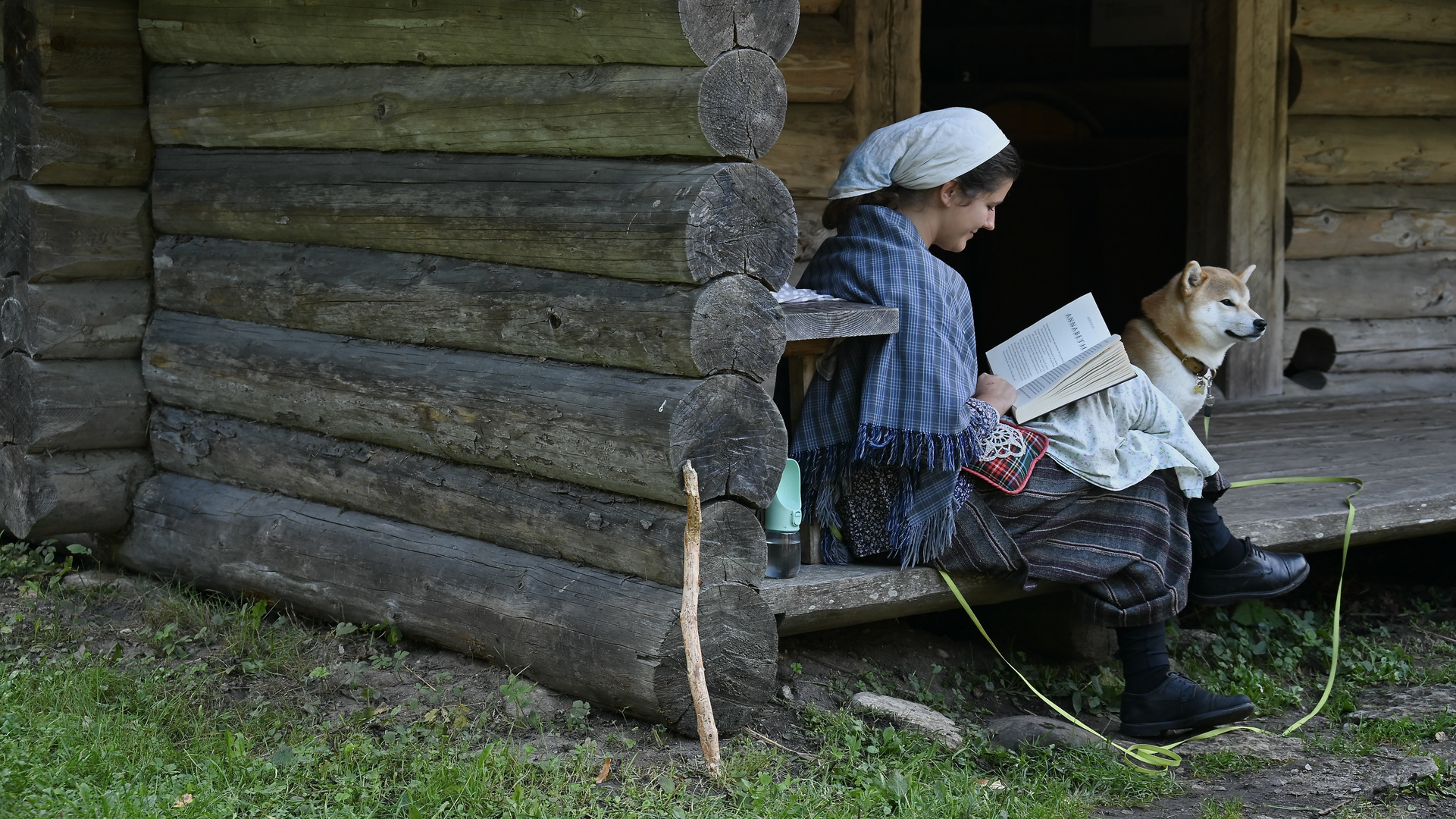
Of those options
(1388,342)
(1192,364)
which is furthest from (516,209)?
(1388,342)

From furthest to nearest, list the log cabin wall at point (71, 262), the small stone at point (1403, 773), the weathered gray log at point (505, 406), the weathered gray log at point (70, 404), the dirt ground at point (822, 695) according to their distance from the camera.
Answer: the weathered gray log at point (70, 404)
the log cabin wall at point (71, 262)
the small stone at point (1403, 773)
the dirt ground at point (822, 695)
the weathered gray log at point (505, 406)

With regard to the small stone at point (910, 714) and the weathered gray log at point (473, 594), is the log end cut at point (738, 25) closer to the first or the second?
the weathered gray log at point (473, 594)

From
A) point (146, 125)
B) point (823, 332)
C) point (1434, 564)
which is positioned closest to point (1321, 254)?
point (1434, 564)

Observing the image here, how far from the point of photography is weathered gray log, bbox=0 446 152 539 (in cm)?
469

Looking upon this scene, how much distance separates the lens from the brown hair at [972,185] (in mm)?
3670

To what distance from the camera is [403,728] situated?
3.35m

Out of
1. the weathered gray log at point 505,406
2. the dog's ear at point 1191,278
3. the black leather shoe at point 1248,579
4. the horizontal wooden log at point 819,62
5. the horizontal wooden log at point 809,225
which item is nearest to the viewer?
the weathered gray log at point 505,406

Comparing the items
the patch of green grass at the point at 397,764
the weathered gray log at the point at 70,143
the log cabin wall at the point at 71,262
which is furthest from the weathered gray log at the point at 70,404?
the patch of green grass at the point at 397,764

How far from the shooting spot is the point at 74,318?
4.66 meters

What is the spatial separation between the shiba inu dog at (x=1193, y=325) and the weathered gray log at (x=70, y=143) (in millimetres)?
3787

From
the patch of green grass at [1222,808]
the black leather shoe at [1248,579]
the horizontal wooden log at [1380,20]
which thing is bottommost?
the patch of green grass at [1222,808]

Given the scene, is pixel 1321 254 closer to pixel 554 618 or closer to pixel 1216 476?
pixel 1216 476

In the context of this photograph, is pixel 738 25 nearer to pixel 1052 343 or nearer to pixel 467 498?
pixel 1052 343

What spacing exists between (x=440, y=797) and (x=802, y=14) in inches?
141
